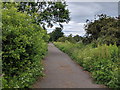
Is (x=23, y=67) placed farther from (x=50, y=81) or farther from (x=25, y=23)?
(x=25, y=23)

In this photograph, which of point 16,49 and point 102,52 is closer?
point 16,49

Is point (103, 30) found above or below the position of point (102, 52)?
above

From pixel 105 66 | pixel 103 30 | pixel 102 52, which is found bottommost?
pixel 105 66

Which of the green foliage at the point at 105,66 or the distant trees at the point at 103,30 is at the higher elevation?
the distant trees at the point at 103,30

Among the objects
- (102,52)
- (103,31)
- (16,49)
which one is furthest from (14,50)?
(103,31)

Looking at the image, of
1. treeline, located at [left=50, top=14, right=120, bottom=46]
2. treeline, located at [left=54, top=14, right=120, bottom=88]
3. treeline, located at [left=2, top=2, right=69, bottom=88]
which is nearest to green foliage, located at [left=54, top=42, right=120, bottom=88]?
treeline, located at [left=54, top=14, right=120, bottom=88]

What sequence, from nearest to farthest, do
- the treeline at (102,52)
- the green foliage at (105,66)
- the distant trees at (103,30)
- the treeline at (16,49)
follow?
the treeline at (16,49)
the green foliage at (105,66)
the treeline at (102,52)
the distant trees at (103,30)

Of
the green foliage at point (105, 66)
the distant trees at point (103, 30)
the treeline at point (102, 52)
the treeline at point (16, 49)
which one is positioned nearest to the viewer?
the treeline at point (16, 49)

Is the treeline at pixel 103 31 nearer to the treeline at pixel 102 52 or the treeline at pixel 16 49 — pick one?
the treeline at pixel 102 52

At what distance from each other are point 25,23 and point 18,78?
8.46ft

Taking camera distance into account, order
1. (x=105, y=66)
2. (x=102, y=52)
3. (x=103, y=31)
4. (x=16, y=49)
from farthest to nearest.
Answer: (x=103, y=31) < (x=102, y=52) < (x=105, y=66) < (x=16, y=49)

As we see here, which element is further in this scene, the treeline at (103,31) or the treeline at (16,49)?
the treeline at (103,31)

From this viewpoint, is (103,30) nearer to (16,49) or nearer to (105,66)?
(105,66)

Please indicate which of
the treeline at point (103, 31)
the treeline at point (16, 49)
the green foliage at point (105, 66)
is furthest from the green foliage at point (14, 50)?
the treeline at point (103, 31)
